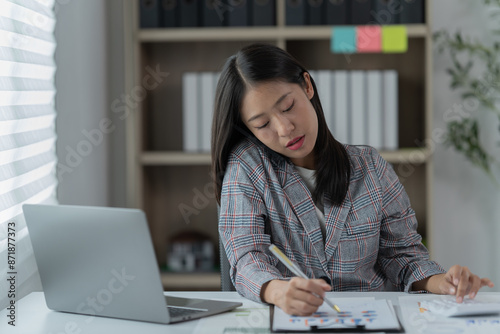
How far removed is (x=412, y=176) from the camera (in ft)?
8.62

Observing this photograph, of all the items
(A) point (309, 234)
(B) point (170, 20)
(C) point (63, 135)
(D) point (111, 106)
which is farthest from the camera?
(D) point (111, 106)

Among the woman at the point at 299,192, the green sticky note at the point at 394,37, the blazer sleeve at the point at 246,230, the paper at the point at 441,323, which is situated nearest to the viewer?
the paper at the point at 441,323

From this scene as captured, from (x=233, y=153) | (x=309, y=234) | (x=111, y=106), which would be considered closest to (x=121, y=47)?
(x=111, y=106)

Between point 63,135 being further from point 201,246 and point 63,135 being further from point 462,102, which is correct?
point 462,102

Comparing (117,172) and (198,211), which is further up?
(117,172)

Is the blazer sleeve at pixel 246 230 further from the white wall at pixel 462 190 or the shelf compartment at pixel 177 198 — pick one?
the white wall at pixel 462 190

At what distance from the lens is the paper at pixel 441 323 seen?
1.04 meters

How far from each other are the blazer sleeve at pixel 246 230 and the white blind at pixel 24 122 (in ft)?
1.80

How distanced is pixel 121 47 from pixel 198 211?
0.76m

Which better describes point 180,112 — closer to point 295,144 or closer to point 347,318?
point 295,144

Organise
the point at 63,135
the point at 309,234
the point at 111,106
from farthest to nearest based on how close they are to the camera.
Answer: the point at 111,106
the point at 63,135
the point at 309,234

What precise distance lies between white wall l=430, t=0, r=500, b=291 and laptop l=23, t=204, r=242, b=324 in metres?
1.71

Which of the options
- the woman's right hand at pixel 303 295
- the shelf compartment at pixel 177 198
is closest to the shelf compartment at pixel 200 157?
the shelf compartment at pixel 177 198

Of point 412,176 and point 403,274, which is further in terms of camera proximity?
point 412,176
